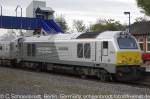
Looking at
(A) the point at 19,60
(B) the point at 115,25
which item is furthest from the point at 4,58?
(B) the point at 115,25

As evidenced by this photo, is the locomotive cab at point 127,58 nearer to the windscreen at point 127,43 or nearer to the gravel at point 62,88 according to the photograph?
the windscreen at point 127,43

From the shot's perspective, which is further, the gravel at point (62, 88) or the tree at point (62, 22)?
the tree at point (62, 22)

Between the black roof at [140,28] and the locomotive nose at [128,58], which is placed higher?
the black roof at [140,28]

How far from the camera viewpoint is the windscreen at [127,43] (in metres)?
27.3

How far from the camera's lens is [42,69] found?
36.2 metres

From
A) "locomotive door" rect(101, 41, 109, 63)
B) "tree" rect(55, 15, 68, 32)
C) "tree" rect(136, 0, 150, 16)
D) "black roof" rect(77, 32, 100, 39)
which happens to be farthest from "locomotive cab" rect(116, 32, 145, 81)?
"tree" rect(55, 15, 68, 32)

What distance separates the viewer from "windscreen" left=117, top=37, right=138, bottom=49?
2734 cm

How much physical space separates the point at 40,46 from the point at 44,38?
77 centimetres

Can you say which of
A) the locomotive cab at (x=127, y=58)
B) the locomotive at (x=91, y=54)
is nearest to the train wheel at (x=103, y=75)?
the locomotive at (x=91, y=54)

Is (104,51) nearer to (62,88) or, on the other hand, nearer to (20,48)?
(62,88)

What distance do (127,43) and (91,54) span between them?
2.60 m

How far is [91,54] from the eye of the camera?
28828 mm

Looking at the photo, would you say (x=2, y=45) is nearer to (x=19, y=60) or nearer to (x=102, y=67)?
(x=19, y=60)

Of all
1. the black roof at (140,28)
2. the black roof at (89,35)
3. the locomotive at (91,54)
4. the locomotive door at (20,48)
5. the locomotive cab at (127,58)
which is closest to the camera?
the locomotive cab at (127,58)
